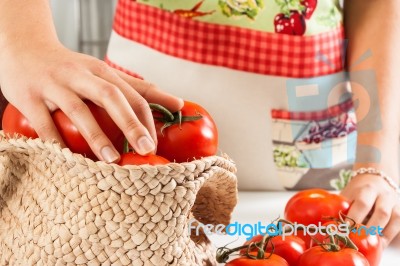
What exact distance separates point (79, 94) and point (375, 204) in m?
0.54

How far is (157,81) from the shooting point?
1.23 metres

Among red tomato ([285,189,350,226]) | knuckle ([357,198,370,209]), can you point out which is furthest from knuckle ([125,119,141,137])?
knuckle ([357,198,370,209])

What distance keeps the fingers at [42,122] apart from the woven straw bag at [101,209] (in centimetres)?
2

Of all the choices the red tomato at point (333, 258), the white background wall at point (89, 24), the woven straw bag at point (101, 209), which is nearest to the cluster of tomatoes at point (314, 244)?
the red tomato at point (333, 258)

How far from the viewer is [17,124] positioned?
27.8 inches

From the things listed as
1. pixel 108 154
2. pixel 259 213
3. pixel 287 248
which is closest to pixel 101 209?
pixel 108 154

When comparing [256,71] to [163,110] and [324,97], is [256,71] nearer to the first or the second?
[324,97]

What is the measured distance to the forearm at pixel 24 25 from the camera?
744 millimetres

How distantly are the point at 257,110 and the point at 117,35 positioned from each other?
0.32 meters

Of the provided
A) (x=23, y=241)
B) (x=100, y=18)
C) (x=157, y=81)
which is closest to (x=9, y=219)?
(x=23, y=241)

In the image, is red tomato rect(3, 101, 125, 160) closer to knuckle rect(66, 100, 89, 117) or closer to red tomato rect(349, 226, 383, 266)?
knuckle rect(66, 100, 89, 117)

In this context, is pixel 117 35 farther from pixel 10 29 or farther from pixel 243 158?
pixel 10 29

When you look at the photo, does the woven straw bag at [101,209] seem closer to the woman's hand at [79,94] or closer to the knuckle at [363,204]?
the woman's hand at [79,94]

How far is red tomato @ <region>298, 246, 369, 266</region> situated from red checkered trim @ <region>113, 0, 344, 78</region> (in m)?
0.56
